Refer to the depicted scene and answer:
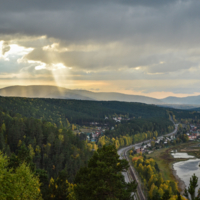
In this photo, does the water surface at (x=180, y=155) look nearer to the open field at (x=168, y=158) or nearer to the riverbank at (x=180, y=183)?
the open field at (x=168, y=158)

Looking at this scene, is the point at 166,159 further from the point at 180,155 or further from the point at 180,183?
the point at 180,183

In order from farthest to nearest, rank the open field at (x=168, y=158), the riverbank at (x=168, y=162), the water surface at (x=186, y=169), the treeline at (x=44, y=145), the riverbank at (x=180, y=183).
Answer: the open field at (x=168, y=158), the water surface at (x=186, y=169), the riverbank at (x=168, y=162), the treeline at (x=44, y=145), the riverbank at (x=180, y=183)

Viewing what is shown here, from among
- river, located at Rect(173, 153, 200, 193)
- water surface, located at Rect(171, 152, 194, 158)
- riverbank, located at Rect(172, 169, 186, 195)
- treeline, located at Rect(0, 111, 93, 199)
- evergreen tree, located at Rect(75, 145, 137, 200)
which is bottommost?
water surface, located at Rect(171, 152, 194, 158)

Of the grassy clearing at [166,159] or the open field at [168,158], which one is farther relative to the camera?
the grassy clearing at [166,159]

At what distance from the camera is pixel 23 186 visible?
2166 cm

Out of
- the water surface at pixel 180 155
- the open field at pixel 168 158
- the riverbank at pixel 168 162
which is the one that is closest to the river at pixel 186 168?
the water surface at pixel 180 155

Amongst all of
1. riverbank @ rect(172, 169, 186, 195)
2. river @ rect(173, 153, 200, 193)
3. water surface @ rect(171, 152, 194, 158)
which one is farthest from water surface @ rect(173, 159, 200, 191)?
water surface @ rect(171, 152, 194, 158)

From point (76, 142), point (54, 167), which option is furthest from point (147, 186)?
point (76, 142)

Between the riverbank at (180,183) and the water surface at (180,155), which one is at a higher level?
the riverbank at (180,183)

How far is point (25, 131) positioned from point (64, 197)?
70.9 m

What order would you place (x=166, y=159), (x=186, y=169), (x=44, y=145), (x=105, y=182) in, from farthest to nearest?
1. (x=166, y=159)
2. (x=186, y=169)
3. (x=44, y=145)
4. (x=105, y=182)

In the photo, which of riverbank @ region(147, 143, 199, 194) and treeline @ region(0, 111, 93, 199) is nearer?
treeline @ region(0, 111, 93, 199)

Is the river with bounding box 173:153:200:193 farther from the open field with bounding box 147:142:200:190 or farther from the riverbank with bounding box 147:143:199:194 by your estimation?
the open field with bounding box 147:142:200:190

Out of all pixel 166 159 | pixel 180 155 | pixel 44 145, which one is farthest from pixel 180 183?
pixel 44 145
